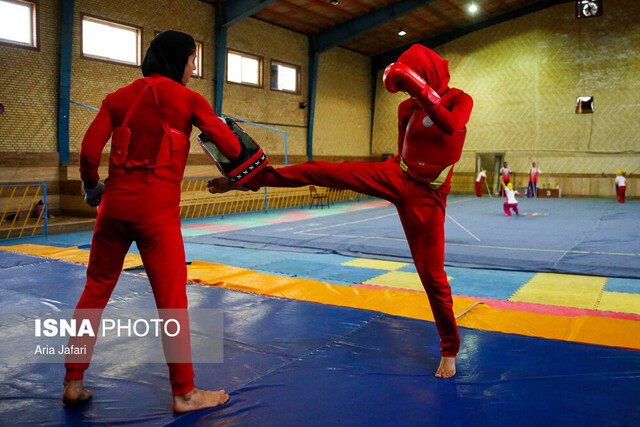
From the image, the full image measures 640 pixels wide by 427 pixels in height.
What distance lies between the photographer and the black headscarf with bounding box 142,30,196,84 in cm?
234

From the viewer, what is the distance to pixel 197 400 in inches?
91.8

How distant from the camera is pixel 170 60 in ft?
7.77

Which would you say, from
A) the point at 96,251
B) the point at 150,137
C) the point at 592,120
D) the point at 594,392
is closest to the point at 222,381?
the point at 96,251

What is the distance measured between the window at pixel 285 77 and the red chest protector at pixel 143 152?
51.7 ft

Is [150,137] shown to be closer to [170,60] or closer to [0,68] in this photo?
[170,60]

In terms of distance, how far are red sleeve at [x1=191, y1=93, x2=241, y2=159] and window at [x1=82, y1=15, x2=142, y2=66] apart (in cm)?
1162

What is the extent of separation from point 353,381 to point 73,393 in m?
1.38

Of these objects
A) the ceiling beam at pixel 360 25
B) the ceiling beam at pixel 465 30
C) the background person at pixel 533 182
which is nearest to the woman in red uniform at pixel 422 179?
the ceiling beam at pixel 360 25

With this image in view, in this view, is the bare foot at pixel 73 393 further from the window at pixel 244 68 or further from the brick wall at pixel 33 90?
the window at pixel 244 68

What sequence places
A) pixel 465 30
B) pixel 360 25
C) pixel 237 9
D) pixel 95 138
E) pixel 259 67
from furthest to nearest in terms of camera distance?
pixel 465 30, pixel 360 25, pixel 259 67, pixel 237 9, pixel 95 138

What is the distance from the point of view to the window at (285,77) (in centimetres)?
1764

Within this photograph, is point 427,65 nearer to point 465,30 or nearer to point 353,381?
point 353,381

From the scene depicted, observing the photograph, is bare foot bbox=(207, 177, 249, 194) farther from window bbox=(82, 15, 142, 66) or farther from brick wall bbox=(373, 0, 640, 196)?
brick wall bbox=(373, 0, 640, 196)

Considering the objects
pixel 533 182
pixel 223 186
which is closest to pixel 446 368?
pixel 223 186
